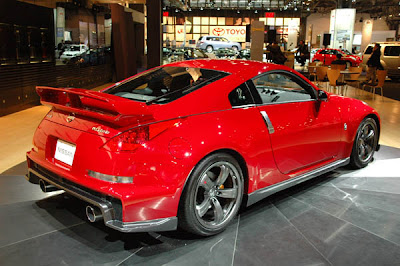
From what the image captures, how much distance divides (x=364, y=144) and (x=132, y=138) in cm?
322

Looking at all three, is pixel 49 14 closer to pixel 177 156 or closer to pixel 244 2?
pixel 177 156

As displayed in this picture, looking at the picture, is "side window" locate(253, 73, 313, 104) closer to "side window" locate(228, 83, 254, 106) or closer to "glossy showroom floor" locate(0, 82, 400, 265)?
"side window" locate(228, 83, 254, 106)

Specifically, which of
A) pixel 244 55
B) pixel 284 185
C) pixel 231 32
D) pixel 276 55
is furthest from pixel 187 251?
pixel 231 32

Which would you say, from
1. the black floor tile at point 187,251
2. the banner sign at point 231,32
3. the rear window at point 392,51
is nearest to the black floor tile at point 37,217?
the black floor tile at point 187,251

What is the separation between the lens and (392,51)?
17.0 metres

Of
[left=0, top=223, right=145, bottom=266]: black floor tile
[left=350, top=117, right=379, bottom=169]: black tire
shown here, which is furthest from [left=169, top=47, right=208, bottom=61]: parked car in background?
[left=0, top=223, right=145, bottom=266]: black floor tile

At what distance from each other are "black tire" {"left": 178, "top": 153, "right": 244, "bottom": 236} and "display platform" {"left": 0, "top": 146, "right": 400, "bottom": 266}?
0.44 ft

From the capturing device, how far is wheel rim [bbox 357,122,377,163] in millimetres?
4488

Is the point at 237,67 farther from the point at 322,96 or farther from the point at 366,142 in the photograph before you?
the point at 366,142

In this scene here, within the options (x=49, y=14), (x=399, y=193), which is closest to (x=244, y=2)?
(x=49, y=14)

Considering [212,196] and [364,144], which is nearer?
[212,196]

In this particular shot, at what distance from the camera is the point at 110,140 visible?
2488mm

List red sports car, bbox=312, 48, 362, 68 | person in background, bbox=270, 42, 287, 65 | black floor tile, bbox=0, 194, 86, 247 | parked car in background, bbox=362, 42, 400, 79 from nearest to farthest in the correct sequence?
black floor tile, bbox=0, 194, 86, 247
person in background, bbox=270, 42, 287, 65
parked car in background, bbox=362, 42, 400, 79
red sports car, bbox=312, 48, 362, 68

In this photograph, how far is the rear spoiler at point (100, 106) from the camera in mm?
2449
